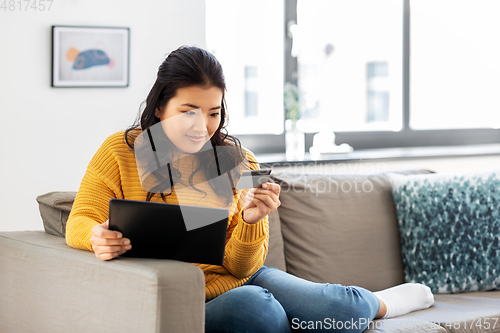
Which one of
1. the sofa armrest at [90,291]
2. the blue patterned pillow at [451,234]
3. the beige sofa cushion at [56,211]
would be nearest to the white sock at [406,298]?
the blue patterned pillow at [451,234]

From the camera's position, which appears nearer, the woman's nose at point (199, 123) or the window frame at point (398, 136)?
the woman's nose at point (199, 123)

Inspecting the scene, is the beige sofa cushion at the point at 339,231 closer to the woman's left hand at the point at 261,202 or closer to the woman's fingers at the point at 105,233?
the woman's left hand at the point at 261,202

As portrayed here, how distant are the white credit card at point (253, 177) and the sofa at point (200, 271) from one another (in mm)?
257

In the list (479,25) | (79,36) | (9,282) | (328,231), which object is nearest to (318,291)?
(328,231)

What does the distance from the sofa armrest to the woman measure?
0.09 metres

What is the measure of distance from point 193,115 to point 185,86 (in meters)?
0.08

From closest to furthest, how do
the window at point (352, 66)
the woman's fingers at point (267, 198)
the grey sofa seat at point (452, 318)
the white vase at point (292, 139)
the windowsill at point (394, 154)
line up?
the woman's fingers at point (267, 198)
the grey sofa seat at point (452, 318)
the windowsill at point (394, 154)
the white vase at point (292, 139)
the window at point (352, 66)

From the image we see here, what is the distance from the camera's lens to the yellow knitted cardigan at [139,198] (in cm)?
133

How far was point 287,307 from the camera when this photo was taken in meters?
1.37

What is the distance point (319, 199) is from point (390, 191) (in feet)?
1.00

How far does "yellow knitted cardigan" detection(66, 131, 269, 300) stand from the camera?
1326 mm

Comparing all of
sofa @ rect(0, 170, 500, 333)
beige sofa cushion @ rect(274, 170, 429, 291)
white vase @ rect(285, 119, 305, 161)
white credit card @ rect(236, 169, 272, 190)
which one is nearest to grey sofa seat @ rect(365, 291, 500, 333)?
sofa @ rect(0, 170, 500, 333)

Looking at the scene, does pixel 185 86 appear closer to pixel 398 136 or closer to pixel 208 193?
pixel 208 193

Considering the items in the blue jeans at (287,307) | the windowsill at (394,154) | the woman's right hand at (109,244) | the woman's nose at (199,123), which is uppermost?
the woman's nose at (199,123)
